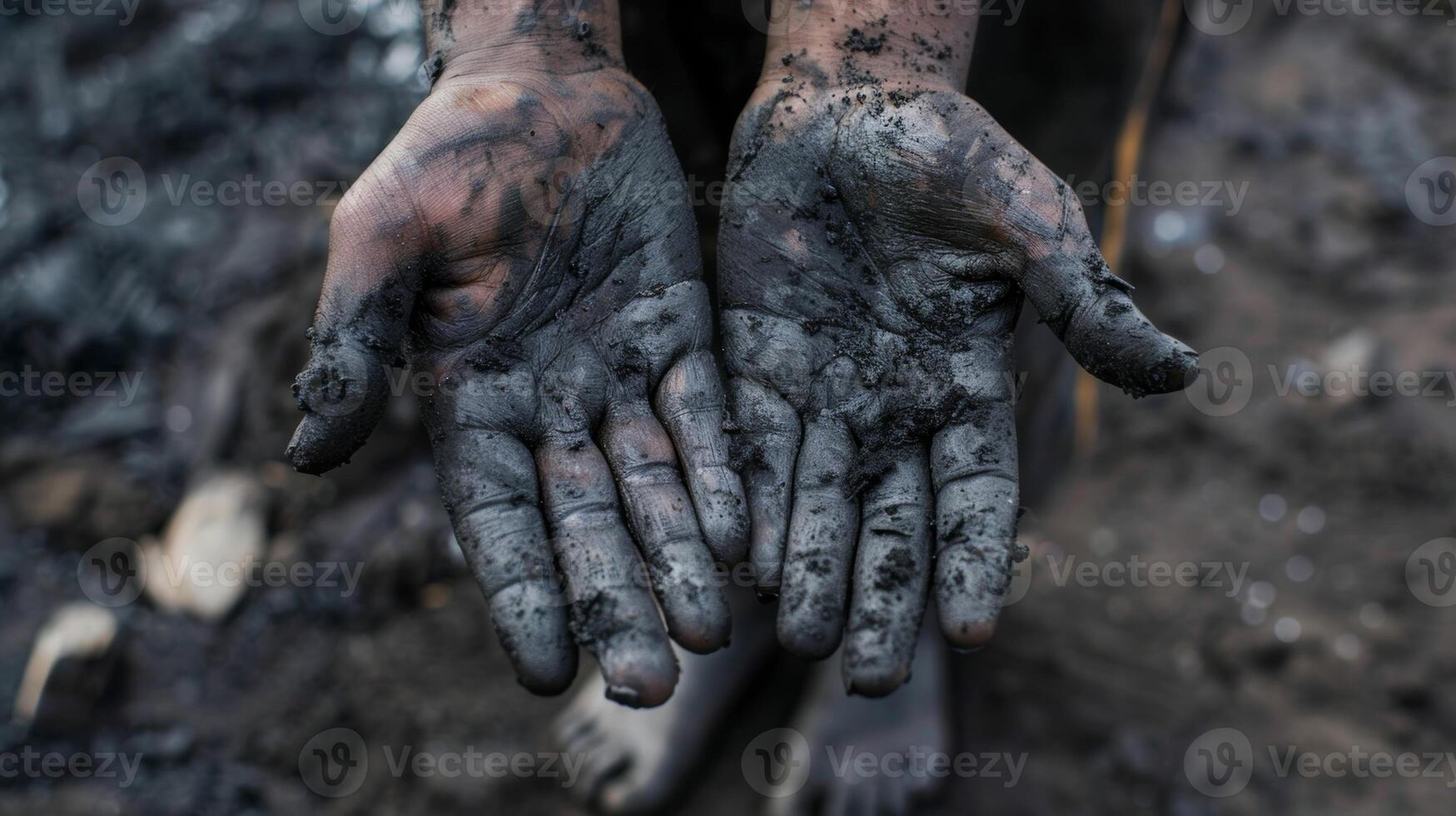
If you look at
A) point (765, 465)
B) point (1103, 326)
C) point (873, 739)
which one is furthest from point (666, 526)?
point (873, 739)

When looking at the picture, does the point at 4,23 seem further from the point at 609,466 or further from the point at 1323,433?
the point at 1323,433

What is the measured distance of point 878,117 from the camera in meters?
1.69

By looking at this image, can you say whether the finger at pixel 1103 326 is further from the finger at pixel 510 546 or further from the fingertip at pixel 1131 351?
the finger at pixel 510 546

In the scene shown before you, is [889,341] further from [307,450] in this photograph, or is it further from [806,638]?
[307,450]

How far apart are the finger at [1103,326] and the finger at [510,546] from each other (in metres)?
0.87

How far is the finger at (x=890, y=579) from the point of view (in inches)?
55.0

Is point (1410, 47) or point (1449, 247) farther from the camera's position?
point (1410, 47)

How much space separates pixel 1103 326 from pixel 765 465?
57cm

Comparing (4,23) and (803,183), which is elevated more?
(803,183)

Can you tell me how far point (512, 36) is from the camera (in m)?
1.79

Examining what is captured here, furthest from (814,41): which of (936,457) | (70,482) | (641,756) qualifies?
(70,482)

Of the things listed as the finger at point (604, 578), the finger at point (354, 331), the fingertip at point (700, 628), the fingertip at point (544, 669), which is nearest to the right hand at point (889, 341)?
the fingertip at point (700, 628)

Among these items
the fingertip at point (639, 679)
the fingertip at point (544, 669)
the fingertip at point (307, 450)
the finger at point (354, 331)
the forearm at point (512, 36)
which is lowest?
the fingertip at point (544, 669)

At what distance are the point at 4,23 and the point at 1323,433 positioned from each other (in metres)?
5.16
